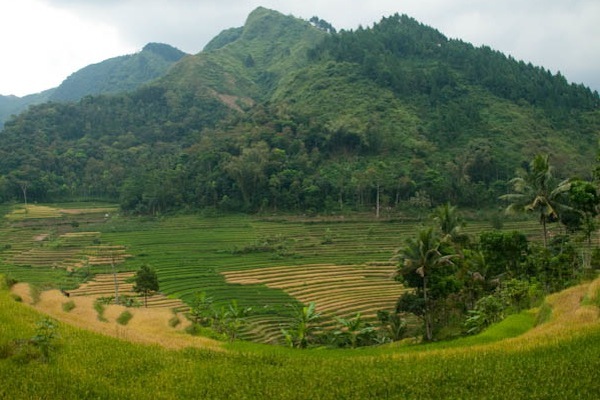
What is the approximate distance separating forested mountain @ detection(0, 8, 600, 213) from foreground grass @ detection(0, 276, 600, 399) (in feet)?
154

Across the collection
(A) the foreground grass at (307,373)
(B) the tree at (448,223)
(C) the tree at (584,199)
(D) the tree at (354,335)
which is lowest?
(D) the tree at (354,335)

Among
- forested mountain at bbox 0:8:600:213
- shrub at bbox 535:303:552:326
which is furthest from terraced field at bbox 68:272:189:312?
forested mountain at bbox 0:8:600:213

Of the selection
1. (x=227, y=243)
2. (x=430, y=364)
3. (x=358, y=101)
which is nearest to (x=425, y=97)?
(x=358, y=101)

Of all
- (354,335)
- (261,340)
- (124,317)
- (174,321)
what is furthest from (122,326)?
(354,335)

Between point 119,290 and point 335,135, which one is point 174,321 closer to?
point 119,290

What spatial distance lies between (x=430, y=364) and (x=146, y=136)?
99.3m

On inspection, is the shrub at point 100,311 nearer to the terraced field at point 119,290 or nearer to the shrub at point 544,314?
the terraced field at point 119,290

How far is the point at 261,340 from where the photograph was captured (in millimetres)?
26219

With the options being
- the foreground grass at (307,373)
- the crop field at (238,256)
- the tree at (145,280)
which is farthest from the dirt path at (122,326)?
the crop field at (238,256)

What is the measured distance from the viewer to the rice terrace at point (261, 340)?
10.1m

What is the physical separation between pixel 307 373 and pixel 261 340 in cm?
1546

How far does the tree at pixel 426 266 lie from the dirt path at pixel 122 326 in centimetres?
924

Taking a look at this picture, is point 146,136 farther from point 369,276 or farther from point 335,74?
point 369,276

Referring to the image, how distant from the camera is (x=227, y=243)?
48.7m
